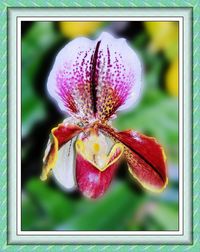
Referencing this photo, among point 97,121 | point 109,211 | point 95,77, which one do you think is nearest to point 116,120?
point 97,121

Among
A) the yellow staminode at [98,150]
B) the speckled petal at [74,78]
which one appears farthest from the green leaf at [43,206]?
the speckled petal at [74,78]

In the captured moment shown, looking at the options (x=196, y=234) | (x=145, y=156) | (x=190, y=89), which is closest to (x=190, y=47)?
(x=190, y=89)

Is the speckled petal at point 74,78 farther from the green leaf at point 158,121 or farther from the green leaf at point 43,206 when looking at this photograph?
the green leaf at point 43,206

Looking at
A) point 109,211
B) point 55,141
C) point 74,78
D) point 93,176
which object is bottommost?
point 109,211

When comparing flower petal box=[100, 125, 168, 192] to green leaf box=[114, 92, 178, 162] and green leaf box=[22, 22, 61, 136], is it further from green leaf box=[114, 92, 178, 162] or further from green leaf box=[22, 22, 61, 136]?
green leaf box=[22, 22, 61, 136]

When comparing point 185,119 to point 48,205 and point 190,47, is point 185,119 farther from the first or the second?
point 48,205

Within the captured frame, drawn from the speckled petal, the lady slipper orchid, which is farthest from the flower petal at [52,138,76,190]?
the speckled petal

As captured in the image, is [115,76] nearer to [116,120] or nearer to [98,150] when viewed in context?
[116,120]
